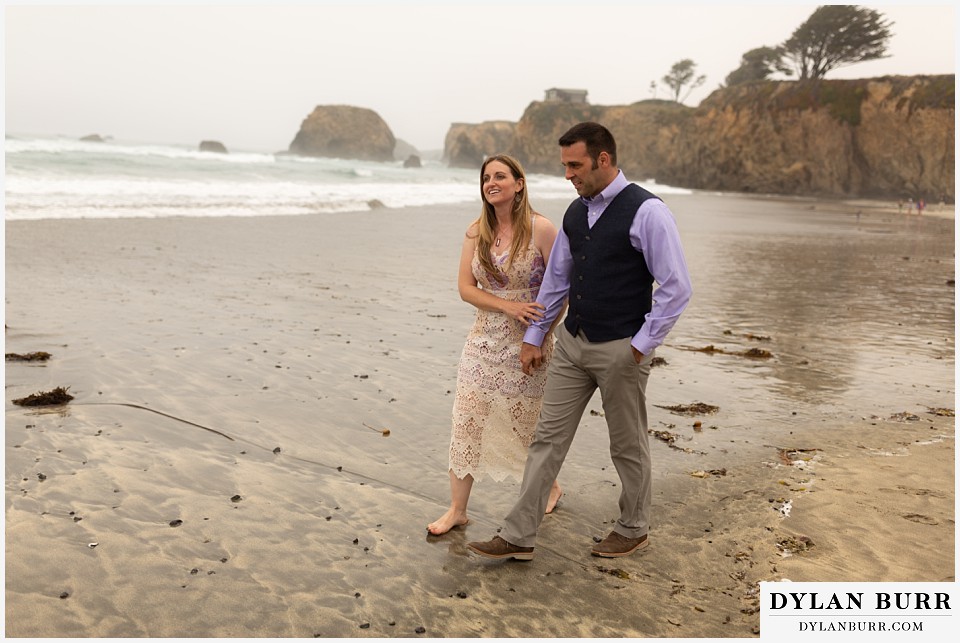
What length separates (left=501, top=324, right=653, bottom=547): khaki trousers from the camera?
364 cm

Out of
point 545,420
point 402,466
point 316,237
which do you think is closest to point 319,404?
point 402,466

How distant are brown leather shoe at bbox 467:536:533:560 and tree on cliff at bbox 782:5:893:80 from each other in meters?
70.5

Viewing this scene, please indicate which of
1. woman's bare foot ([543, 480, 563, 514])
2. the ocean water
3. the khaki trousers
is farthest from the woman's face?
the ocean water

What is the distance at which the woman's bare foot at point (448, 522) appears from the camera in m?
4.00

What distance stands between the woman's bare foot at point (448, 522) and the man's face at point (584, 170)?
1797 mm

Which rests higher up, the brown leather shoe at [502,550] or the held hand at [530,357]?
the held hand at [530,357]

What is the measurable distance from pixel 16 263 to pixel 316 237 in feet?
21.2

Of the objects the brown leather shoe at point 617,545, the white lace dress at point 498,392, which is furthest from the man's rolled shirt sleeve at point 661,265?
the brown leather shoe at point 617,545

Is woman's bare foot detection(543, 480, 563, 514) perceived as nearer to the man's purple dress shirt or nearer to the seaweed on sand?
the man's purple dress shirt

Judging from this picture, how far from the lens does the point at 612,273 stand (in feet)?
11.7

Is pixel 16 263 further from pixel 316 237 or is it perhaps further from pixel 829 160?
pixel 829 160

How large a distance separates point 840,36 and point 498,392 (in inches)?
2872

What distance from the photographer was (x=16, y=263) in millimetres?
10742

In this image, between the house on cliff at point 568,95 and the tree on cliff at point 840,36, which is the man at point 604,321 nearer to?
the tree on cliff at point 840,36
